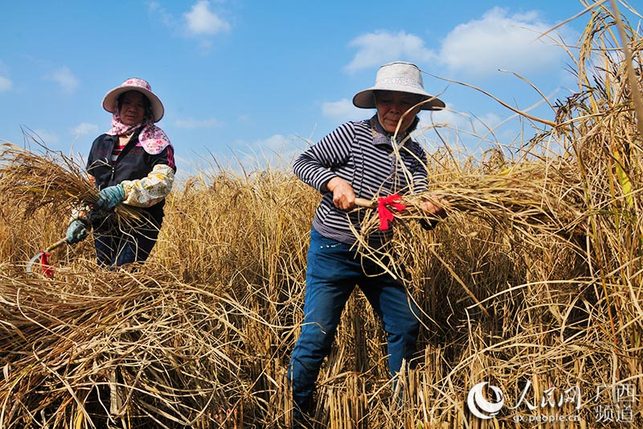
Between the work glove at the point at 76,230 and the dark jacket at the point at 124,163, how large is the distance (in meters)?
0.20

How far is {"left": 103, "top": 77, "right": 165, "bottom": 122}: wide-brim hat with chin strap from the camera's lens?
2.86 meters

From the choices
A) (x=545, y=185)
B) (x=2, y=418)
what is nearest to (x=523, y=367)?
(x=545, y=185)

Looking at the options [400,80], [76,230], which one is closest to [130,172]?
[76,230]

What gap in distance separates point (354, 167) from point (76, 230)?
1.30 metres

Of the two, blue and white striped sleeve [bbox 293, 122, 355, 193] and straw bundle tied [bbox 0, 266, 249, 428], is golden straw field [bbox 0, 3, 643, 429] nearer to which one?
straw bundle tied [bbox 0, 266, 249, 428]

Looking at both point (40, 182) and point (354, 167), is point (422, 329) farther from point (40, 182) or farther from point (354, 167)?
point (40, 182)

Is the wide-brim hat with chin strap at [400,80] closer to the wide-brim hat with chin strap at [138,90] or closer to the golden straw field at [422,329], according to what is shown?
the golden straw field at [422,329]

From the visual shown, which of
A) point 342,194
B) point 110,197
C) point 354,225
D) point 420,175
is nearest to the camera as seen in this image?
point 342,194

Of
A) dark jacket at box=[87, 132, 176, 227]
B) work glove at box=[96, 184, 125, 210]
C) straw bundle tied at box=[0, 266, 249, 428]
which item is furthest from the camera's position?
dark jacket at box=[87, 132, 176, 227]

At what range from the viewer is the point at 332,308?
7.48ft

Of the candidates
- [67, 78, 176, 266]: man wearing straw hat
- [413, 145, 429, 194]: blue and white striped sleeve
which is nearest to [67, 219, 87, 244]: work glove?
[67, 78, 176, 266]: man wearing straw hat

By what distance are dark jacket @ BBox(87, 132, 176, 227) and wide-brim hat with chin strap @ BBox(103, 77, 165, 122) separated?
19cm

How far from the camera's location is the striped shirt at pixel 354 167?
2303mm

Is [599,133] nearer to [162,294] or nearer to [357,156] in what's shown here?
[357,156]
